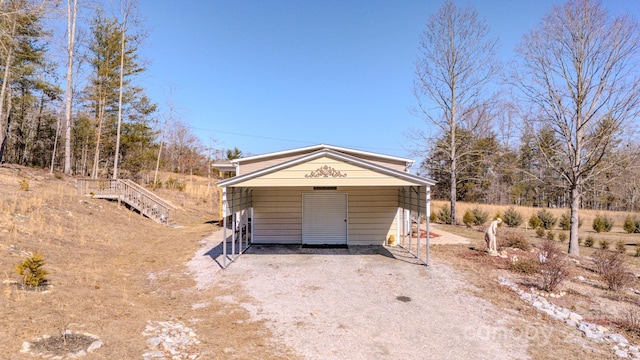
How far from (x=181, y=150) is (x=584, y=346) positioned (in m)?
40.3

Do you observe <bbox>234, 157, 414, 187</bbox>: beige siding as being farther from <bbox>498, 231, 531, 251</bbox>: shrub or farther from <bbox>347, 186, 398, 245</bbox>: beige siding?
<bbox>498, 231, 531, 251</bbox>: shrub

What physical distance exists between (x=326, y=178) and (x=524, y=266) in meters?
5.80

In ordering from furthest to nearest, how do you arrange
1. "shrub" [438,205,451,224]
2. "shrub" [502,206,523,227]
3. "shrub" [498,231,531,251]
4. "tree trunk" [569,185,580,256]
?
"shrub" [438,205,451,224] → "shrub" [502,206,523,227] → "tree trunk" [569,185,580,256] → "shrub" [498,231,531,251]

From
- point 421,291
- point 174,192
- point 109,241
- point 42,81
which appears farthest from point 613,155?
point 42,81

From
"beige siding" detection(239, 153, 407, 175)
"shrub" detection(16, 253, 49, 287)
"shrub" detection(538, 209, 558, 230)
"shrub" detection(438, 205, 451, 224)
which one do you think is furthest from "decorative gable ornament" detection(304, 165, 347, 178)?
"shrub" detection(538, 209, 558, 230)

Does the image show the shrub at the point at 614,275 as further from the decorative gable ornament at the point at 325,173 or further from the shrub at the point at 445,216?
the shrub at the point at 445,216

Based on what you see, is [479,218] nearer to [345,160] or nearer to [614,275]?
[614,275]

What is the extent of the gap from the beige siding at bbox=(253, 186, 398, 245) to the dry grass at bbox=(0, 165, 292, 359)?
8.67 feet

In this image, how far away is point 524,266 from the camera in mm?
8320

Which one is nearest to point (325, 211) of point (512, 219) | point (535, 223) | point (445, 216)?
point (445, 216)

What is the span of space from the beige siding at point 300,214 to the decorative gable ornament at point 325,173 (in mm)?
2900

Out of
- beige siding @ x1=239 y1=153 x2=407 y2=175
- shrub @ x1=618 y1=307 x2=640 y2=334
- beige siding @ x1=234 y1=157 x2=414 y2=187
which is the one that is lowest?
shrub @ x1=618 y1=307 x2=640 y2=334

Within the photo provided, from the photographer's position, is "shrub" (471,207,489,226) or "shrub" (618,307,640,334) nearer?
"shrub" (618,307,640,334)

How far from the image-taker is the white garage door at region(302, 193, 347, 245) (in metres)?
11.4
